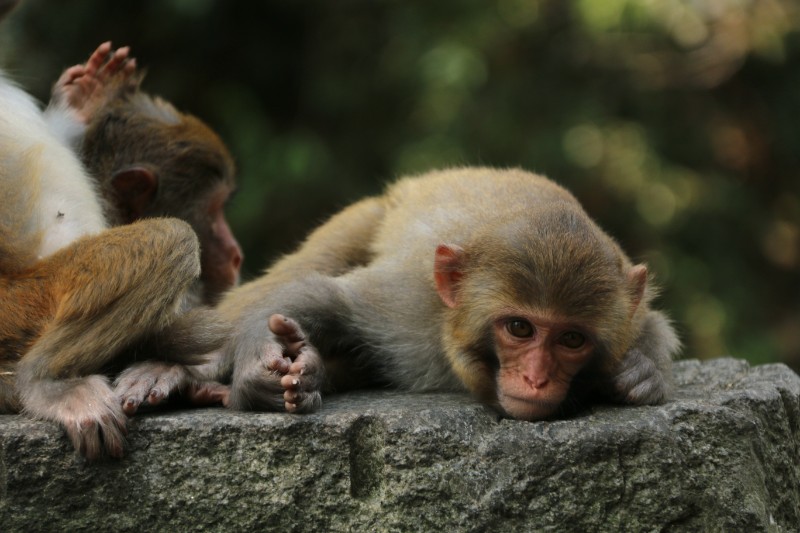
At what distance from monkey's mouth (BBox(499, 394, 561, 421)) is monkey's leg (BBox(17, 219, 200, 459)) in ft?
5.08

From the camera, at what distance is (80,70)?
693 centimetres

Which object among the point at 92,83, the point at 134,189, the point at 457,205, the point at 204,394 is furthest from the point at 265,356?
the point at 92,83

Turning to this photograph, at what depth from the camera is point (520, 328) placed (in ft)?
16.5

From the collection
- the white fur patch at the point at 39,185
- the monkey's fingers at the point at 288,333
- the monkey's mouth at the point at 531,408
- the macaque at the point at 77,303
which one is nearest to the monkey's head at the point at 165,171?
the white fur patch at the point at 39,185

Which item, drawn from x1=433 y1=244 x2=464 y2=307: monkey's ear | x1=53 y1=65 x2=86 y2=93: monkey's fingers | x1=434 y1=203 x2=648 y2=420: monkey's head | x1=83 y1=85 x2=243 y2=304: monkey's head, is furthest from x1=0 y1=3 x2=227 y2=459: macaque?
x1=53 y1=65 x2=86 y2=93: monkey's fingers

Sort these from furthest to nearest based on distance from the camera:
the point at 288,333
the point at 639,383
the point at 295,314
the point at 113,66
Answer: the point at 113,66 → the point at 295,314 → the point at 639,383 → the point at 288,333

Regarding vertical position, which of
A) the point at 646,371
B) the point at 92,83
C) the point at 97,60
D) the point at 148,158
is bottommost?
the point at 646,371

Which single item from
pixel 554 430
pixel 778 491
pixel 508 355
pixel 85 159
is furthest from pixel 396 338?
pixel 85 159

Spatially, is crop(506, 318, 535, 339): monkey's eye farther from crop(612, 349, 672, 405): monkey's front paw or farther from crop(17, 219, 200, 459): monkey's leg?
crop(17, 219, 200, 459): monkey's leg

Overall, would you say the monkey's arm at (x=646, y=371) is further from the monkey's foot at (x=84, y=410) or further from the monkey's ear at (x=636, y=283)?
the monkey's foot at (x=84, y=410)

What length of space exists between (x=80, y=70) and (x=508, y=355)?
352 cm

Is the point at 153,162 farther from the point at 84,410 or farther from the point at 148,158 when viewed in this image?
the point at 84,410

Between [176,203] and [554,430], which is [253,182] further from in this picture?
[554,430]

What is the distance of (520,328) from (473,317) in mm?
252
